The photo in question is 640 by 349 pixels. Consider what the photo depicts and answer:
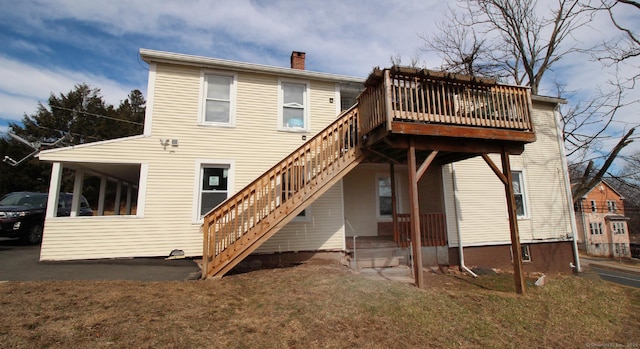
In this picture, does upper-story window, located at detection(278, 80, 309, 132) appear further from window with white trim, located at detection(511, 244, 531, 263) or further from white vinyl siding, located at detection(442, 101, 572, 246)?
window with white trim, located at detection(511, 244, 531, 263)

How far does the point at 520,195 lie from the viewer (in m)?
11.2

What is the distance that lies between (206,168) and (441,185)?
775 centimetres

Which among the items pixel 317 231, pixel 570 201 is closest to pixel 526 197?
pixel 570 201

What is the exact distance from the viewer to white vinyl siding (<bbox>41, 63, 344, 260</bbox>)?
7.52 metres

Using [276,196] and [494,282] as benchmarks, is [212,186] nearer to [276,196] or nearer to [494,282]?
[276,196]

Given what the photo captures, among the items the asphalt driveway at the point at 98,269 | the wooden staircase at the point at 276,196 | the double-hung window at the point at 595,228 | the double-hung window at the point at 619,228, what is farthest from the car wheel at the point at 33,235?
the double-hung window at the point at 619,228

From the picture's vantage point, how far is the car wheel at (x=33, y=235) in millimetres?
10219

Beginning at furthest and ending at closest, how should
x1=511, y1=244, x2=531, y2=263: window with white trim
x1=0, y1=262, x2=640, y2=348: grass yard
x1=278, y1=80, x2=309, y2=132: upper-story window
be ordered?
x1=511, y1=244, x2=531, y2=263: window with white trim, x1=278, y1=80, x2=309, y2=132: upper-story window, x1=0, y1=262, x2=640, y2=348: grass yard

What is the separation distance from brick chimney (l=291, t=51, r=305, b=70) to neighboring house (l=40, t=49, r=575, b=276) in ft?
0.23

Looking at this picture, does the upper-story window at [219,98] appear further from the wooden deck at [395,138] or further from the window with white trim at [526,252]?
the window with white trim at [526,252]

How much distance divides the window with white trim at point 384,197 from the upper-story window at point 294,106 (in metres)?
3.59

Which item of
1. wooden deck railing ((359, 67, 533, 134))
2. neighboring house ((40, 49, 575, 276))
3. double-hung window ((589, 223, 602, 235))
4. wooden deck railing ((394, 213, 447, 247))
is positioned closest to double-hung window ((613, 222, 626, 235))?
double-hung window ((589, 223, 602, 235))

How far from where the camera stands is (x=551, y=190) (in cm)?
1140

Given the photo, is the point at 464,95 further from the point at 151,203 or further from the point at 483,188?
the point at 151,203
